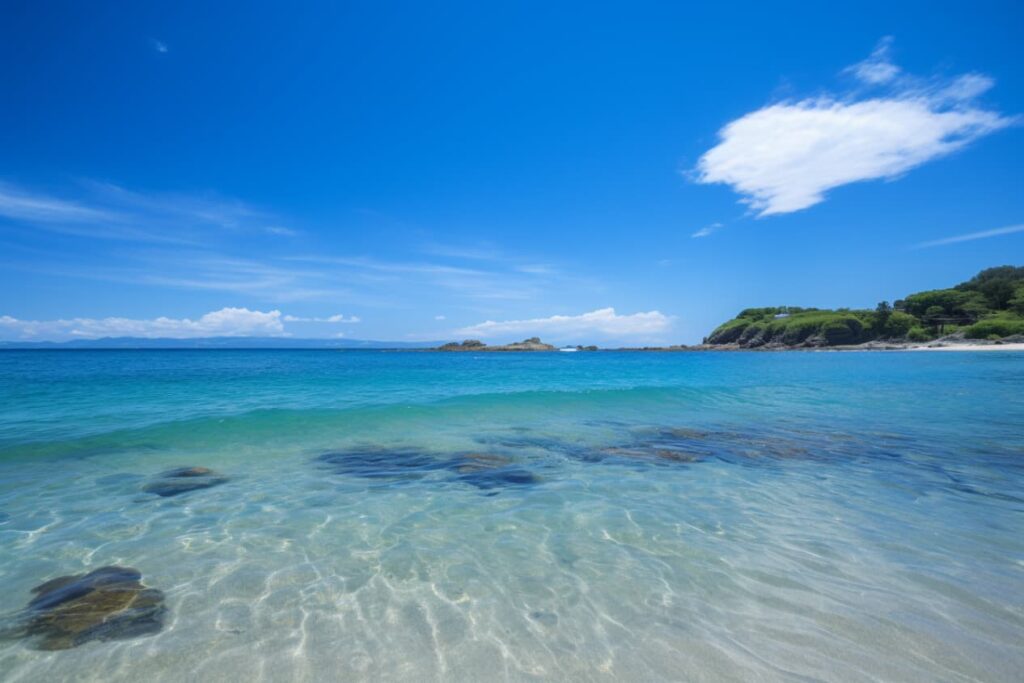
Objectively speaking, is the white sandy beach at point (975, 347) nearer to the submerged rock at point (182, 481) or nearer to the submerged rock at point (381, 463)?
the submerged rock at point (381, 463)

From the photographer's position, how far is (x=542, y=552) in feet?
19.7

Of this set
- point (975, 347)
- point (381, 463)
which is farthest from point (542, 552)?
point (975, 347)

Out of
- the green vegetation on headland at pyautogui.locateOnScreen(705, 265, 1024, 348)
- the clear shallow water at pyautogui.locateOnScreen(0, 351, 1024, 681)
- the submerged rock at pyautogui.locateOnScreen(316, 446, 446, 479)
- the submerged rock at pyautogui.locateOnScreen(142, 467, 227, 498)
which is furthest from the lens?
the green vegetation on headland at pyautogui.locateOnScreen(705, 265, 1024, 348)

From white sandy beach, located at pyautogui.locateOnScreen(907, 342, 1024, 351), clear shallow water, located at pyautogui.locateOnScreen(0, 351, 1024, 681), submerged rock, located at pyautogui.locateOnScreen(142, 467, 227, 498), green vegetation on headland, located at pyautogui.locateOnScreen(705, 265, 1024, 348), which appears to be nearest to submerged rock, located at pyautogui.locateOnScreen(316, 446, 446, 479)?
clear shallow water, located at pyautogui.locateOnScreen(0, 351, 1024, 681)

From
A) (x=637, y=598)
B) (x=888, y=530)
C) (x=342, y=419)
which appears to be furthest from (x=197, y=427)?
(x=888, y=530)

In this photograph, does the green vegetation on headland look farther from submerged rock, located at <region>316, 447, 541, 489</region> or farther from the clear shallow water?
submerged rock, located at <region>316, 447, 541, 489</region>

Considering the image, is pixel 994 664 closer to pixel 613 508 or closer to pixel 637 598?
pixel 637 598

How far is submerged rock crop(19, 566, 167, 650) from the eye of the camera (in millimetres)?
4266

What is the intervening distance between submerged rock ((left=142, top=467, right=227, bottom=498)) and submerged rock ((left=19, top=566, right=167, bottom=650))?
348cm

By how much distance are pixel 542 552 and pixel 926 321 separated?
14184 centimetres

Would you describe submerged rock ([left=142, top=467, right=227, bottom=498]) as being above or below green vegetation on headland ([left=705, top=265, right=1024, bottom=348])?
below

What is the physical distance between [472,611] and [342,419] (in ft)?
46.5

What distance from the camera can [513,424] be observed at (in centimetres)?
1666

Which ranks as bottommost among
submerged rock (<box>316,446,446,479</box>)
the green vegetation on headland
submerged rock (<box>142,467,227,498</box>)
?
submerged rock (<box>316,446,446,479</box>)
